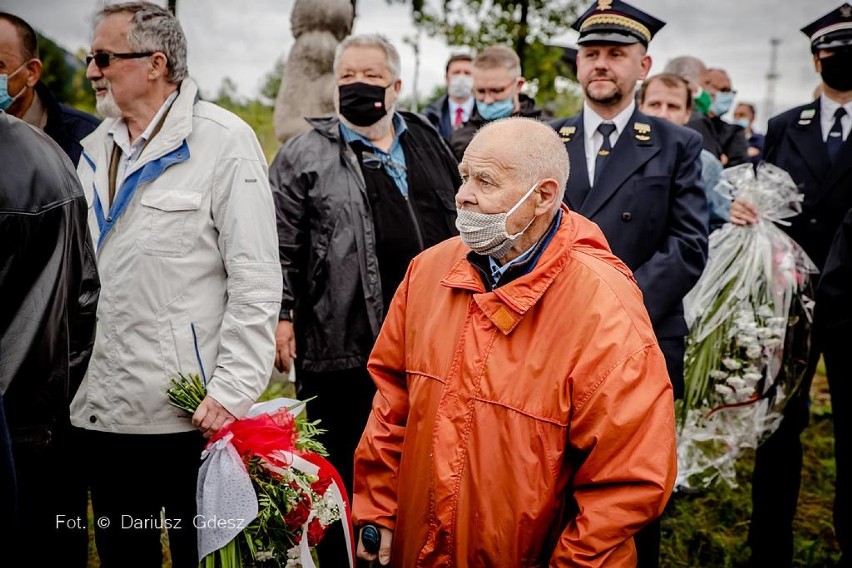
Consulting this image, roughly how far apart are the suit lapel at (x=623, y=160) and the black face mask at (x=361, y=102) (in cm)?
118

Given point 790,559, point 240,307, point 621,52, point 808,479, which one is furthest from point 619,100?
point 808,479

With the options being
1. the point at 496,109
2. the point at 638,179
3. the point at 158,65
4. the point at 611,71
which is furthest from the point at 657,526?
the point at 496,109

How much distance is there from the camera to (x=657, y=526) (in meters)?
3.57

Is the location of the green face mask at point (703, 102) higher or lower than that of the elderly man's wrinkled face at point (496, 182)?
higher

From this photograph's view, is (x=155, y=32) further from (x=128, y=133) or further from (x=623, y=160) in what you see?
(x=623, y=160)

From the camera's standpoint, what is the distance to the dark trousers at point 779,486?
13.6 ft

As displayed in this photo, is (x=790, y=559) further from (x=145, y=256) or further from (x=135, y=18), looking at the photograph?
(x=135, y=18)

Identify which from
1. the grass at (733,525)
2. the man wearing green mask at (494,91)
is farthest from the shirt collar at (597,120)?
the grass at (733,525)

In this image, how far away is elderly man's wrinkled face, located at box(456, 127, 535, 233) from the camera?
2.45 meters

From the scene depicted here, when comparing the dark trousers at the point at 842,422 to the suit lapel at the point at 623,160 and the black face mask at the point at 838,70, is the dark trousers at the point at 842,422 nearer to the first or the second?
the suit lapel at the point at 623,160

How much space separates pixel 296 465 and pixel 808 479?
4522mm

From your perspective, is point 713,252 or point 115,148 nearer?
point 115,148

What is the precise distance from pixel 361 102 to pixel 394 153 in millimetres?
370

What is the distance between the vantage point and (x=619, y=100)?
3.77 m
